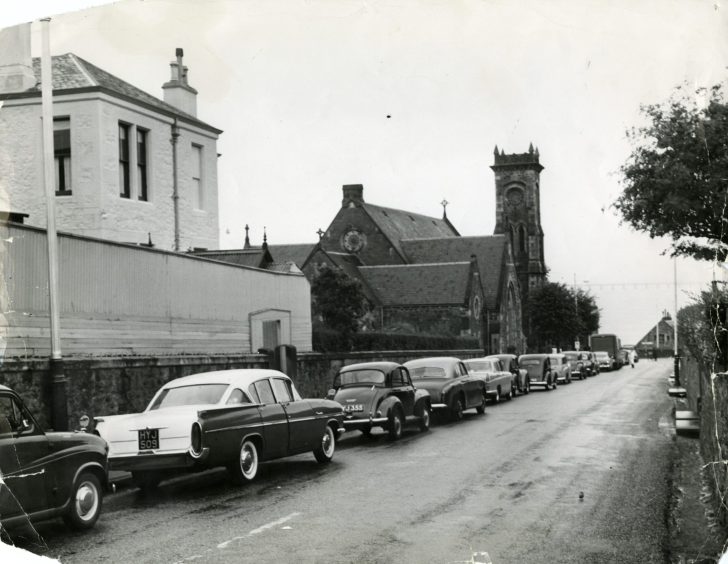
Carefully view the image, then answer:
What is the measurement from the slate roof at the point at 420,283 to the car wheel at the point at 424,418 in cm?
4498

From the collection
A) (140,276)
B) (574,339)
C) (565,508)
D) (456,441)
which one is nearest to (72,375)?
(140,276)

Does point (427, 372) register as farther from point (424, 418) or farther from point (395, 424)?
point (395, 424)

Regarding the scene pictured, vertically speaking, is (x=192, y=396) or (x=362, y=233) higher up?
(x=362, y=233)

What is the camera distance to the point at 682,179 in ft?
35.3

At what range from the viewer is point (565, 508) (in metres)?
9.29

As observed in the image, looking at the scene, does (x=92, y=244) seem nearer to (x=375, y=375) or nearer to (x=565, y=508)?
(x=375, y=375)

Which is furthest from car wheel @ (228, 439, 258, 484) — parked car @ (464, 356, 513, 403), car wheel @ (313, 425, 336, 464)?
parked car @ (464, 356, 513, 403)

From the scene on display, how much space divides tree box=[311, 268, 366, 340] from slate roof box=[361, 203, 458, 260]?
29139mm

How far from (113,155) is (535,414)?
39.2 ft

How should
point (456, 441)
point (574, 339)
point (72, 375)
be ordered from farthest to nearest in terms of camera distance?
1. point (574, 339)
2. point (456, 441)
3. point (72, 375)

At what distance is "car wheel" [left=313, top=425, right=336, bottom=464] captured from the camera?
44.2 feet

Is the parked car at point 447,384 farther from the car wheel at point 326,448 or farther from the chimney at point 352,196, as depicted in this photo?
the chimney at point 352,196

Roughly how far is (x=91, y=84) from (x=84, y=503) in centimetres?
974

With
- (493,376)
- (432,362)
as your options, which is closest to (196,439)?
(432,362)
